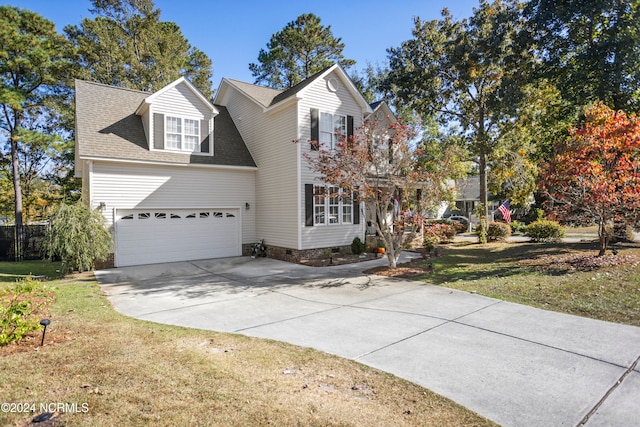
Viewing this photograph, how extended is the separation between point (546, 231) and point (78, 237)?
20.8 meters

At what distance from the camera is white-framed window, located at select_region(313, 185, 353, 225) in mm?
14455

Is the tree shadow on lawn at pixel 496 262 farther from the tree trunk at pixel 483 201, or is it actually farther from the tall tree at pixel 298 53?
the tall tree at pixel 298 53

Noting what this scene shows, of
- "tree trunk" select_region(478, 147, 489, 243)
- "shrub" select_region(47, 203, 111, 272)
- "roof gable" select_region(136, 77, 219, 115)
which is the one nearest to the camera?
"shrub" select_region(47, 203, 111, 272)

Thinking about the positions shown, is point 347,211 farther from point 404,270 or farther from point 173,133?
point 173,133

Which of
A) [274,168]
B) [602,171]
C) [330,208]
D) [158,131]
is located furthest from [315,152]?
[602,171]

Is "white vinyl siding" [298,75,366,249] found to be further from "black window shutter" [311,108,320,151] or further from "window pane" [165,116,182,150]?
"window pane" [165,116,182,150]

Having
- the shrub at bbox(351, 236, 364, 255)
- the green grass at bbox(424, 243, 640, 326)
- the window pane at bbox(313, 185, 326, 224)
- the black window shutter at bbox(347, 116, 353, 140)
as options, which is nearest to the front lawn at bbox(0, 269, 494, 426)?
the green grass at bbox(424, 243, 640, 326)

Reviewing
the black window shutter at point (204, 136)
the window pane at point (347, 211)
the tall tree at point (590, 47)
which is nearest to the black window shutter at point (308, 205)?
the window pane at point (347, 211)

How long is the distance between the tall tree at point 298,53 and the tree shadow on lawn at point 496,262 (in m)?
21.3

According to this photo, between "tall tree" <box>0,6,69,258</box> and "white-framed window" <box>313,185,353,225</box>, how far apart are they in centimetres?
1388

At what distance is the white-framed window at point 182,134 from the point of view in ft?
47.6

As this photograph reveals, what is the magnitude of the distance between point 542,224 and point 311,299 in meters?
15.9

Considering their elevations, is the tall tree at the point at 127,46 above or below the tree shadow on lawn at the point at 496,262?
above

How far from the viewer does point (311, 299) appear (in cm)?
817
